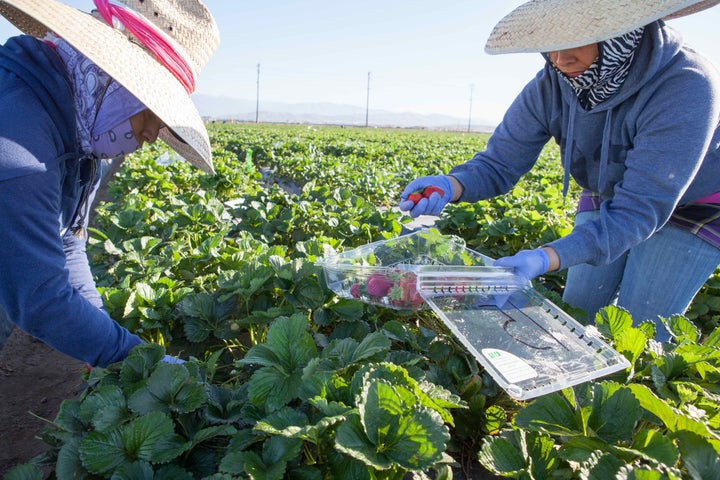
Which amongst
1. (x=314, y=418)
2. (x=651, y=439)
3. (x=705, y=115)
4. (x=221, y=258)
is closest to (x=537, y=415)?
(x=651, y=439)

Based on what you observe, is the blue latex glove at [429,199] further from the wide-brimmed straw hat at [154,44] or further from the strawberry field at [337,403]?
the wide-brimmed straw hat at [154,44]

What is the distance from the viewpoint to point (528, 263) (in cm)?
162

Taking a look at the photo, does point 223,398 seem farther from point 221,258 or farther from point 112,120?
point 221,258

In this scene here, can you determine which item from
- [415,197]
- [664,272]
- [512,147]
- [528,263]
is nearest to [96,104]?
[415,197]

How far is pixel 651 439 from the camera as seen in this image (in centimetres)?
96

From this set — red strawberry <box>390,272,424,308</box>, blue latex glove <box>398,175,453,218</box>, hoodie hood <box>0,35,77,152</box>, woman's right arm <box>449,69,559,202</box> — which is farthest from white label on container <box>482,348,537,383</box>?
hoodie hood <box>0,35,77,152</box>

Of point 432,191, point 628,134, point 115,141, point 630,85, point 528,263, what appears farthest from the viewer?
point 432,191

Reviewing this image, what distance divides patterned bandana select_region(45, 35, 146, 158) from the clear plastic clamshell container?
2.68ft

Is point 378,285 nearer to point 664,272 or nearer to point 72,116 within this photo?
point 72,116

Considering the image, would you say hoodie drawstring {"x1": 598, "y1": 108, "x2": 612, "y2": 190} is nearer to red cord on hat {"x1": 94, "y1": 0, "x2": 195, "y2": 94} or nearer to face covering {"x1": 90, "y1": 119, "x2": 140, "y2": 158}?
red cord on hat {"x1": 94, "y1": 0, "x2": 195, "y2": 94}

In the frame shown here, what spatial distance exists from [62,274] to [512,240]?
3.07 meters

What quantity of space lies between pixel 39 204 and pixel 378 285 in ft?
3.35

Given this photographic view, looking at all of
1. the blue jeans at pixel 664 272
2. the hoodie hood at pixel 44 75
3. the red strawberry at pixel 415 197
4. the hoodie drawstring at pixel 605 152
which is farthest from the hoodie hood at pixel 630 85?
the hoodie hood at pixel 44 75

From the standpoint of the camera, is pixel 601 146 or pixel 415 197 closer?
pixel 601 146
